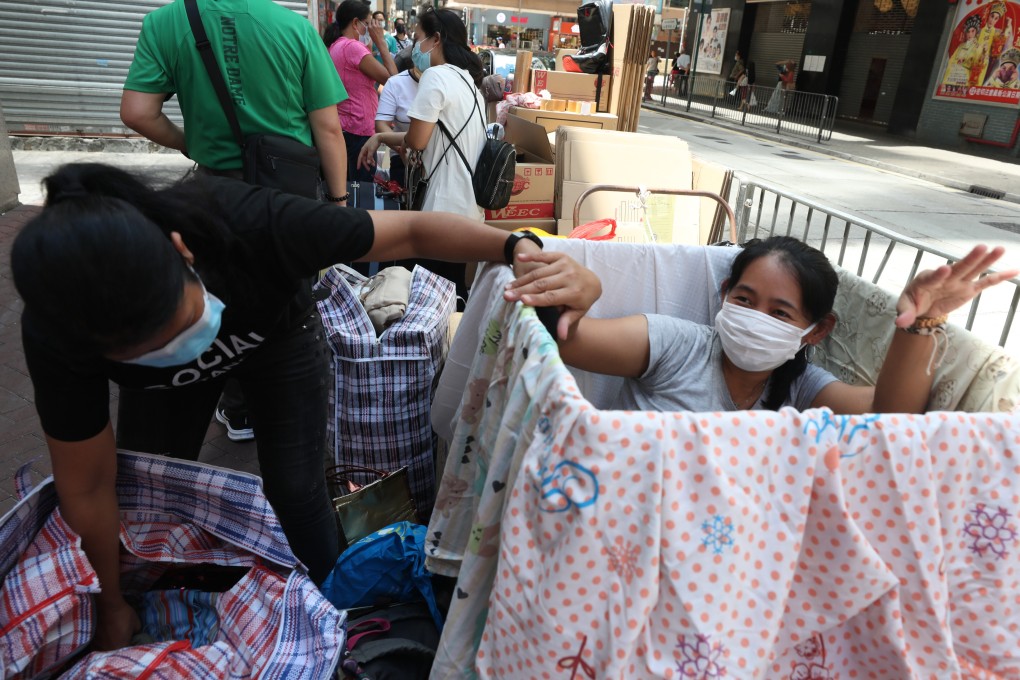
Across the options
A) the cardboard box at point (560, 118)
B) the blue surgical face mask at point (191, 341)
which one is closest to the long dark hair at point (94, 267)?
the blue surgical face mask at point (191, 341)

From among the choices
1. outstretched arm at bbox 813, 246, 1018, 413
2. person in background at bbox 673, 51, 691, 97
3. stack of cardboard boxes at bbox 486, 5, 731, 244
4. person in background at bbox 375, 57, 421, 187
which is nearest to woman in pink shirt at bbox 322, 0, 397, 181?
person in background at bbox 375, 57, 421, 187

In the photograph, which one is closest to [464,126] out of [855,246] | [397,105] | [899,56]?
[397,105]

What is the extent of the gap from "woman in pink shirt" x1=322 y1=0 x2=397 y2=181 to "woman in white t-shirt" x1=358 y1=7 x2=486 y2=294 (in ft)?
4.58

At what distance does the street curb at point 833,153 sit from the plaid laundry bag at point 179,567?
13.6 meters

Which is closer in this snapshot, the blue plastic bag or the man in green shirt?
the blue plastic bag

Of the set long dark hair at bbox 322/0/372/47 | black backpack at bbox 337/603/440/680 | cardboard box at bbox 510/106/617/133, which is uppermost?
long dark hair at bbox 322/0/372/47

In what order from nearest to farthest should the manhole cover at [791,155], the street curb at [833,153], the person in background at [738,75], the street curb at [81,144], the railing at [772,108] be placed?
the street curb at [81,144] < the street curb at [833,153] < the manhole cover at [791,155] < the railing at [772,108] < the person in background at [738,75]

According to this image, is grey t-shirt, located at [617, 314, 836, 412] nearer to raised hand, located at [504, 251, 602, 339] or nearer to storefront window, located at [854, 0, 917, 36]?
raised hand, located at [504, 251, 602, 339]

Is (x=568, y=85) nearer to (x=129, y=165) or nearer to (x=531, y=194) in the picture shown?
(x=531, y=194)

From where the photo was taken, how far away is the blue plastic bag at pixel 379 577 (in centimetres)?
210

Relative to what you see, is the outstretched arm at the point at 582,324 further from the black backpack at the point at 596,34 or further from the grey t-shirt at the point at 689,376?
the black backpack at the point at 596,34

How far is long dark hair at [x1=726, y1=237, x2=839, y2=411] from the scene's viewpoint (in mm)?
1980

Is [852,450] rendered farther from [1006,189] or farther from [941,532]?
[1006,189]

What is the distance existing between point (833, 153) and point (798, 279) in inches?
629
